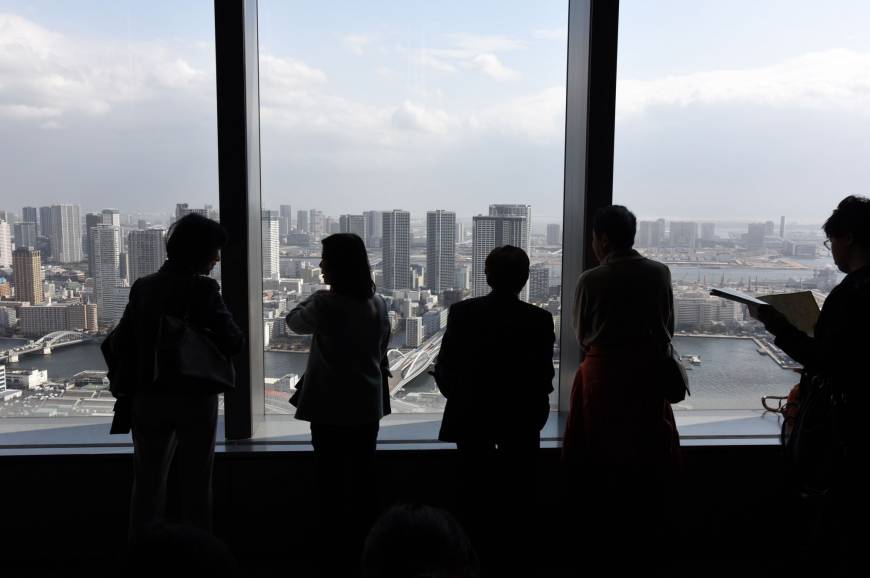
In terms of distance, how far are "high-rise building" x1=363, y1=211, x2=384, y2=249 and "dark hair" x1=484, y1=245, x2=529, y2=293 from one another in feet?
2.78

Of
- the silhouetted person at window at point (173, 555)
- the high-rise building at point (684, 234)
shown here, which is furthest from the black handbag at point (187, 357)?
the high-rise building at point (684, 234)

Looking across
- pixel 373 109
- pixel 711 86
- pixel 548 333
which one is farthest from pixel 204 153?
pixel 711 86

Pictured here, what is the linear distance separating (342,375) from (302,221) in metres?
0.93

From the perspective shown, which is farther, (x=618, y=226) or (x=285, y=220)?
(x=285, y=220)

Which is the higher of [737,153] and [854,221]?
[737,153]

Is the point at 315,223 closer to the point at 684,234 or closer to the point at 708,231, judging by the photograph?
the point at 684,234

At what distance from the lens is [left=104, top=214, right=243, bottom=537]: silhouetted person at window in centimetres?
202

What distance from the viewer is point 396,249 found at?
2.94 meters

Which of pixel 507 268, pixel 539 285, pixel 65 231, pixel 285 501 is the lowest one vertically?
pixel 285 501

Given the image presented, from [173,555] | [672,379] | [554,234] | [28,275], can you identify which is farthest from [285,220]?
[173,555]

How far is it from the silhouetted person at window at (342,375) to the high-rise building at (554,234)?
39.2 inches

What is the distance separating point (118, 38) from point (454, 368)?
6.33ft

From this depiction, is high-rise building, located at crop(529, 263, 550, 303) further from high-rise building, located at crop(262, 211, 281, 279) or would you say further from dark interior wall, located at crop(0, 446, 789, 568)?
high-rise building, located at crop(262, 211, 281, 279)

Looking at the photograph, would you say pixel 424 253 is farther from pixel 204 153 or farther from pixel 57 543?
pixel 57 543
